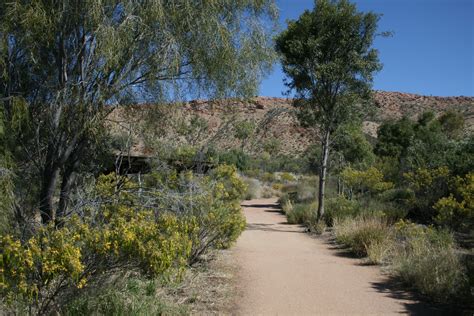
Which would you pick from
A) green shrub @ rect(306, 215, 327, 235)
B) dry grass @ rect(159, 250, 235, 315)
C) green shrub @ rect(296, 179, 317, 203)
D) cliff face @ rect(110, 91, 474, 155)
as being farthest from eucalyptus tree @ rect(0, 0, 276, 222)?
green shrub @ rect(296, 179, 317, 203)

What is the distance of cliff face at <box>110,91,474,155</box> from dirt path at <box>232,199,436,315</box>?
101 inches

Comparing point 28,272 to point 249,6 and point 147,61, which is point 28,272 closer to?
point 147,61

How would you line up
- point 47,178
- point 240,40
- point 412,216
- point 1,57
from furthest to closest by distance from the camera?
point 412,216 < point 240,40 < point 47,178 < point 1,57

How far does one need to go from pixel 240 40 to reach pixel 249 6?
64cm

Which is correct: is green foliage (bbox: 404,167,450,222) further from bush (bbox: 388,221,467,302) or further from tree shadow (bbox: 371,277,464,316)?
tree shadow (bbox: 371,277,464,316)

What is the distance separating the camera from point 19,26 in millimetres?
6922

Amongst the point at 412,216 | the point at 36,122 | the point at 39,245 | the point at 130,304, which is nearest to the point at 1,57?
the point at 36,122

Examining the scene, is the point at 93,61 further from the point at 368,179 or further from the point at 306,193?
the point at 306,193

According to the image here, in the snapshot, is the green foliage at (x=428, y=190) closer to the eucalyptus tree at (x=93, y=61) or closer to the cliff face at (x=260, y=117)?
the cliff face at (x=260, y=117)

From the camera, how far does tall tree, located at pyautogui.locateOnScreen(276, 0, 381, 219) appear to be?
50.4 feet

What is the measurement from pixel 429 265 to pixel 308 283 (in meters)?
1.82

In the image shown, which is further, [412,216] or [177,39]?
[412,216]

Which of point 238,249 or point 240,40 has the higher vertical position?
point 240,40

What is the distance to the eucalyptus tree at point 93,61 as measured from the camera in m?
6.75
